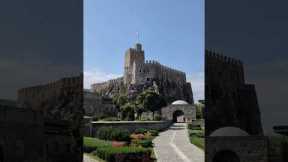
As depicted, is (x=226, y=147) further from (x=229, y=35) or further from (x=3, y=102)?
(x=3, y=102)

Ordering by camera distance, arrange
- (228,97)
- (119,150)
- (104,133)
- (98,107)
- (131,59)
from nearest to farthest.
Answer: (228,97) → (119,150) → (104,133) → (98,107) → (131,59)

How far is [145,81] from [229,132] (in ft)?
142

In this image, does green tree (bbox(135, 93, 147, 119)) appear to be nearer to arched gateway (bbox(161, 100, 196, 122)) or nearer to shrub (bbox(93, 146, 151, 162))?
arched gateway (bbox(161, 100, 196, 122))

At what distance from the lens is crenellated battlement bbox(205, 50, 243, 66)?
905cm

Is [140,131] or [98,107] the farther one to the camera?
[98,107]

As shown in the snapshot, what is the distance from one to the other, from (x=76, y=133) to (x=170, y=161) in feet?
14.9

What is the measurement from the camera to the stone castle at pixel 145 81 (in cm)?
5178

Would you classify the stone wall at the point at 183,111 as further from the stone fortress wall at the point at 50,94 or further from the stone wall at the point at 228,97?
the stone wall at the point at 228,97

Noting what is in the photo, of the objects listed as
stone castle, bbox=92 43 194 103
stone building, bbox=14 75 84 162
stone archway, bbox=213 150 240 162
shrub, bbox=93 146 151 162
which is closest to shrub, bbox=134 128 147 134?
shrub, bbox=93 146 151 162

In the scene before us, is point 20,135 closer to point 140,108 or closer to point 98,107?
point 140,108

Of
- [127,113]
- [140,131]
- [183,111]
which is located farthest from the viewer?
[183,111]

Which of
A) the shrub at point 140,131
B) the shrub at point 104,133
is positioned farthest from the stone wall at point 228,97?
the shrub at point 140,131

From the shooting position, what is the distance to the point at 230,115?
9203 mm

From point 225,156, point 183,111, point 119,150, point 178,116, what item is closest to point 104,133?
point 119,150
